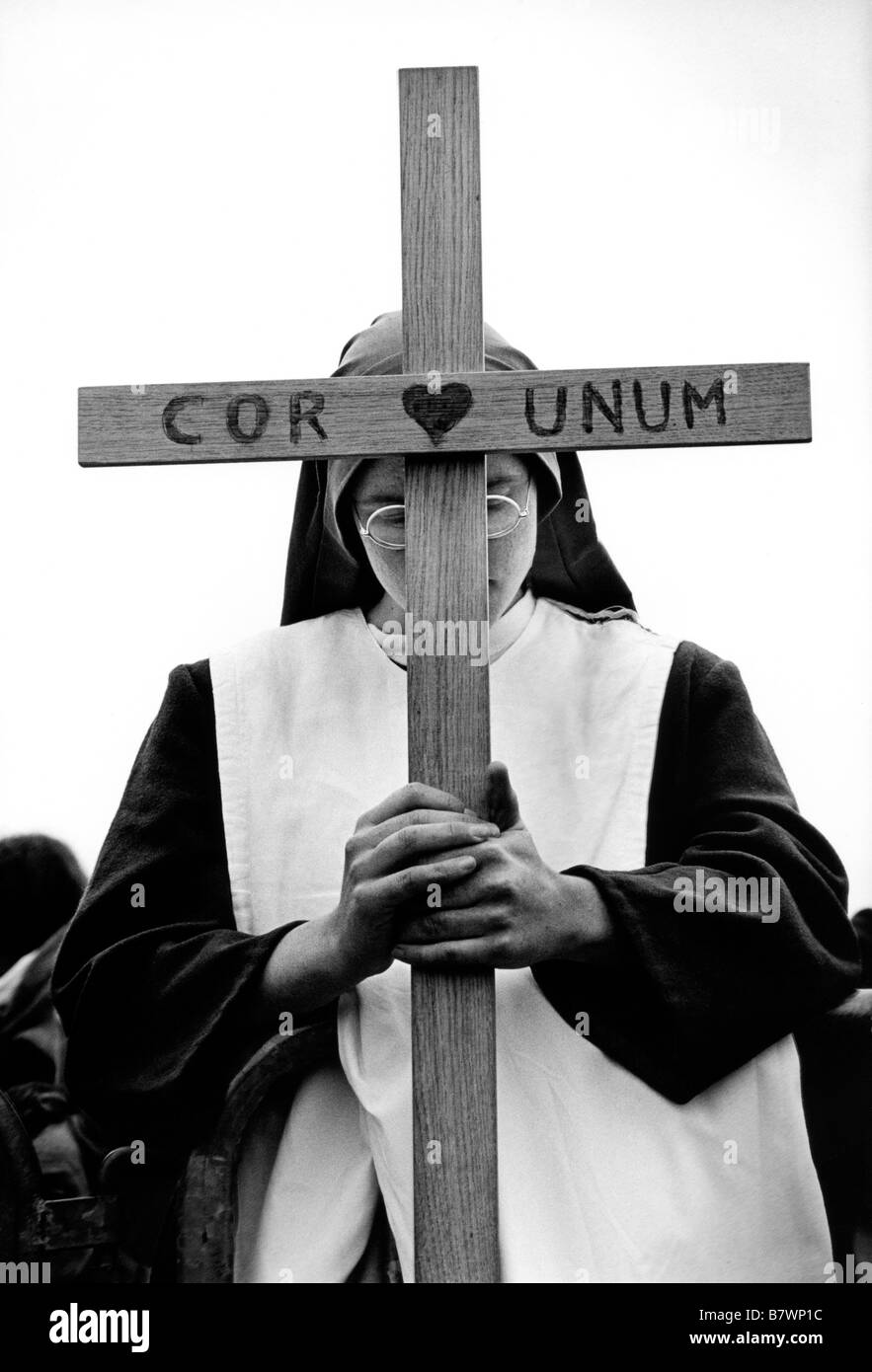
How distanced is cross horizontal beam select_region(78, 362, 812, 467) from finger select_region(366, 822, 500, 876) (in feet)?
2.03

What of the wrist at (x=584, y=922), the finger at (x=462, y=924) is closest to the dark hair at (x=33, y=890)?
the finger at (x=462, y=924)

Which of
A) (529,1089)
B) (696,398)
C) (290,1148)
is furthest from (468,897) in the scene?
(696,398)

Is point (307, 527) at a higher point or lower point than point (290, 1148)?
higher

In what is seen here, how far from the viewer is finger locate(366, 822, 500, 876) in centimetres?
279

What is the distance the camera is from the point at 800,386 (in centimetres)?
285

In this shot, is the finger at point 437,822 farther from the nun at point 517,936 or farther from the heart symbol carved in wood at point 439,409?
the heart symbol carved in wood at point 439,409

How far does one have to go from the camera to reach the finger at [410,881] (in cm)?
278

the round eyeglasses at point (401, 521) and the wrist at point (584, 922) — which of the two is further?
the round eyeglasses at point (401, 521)

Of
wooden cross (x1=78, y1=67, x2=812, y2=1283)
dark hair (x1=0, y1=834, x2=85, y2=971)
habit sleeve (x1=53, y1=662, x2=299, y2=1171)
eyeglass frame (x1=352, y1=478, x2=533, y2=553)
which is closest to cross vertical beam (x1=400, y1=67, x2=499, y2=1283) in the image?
wooden cross (x1=78, y1=67, x2=812, y2=1283)

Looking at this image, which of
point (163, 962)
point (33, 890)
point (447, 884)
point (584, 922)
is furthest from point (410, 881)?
point (33, 890)

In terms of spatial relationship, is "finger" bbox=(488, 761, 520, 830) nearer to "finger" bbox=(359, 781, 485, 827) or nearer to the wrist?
"finger" bbox=(359, 781, 485, 827)

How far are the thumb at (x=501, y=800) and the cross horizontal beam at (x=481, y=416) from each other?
20.9 inches
